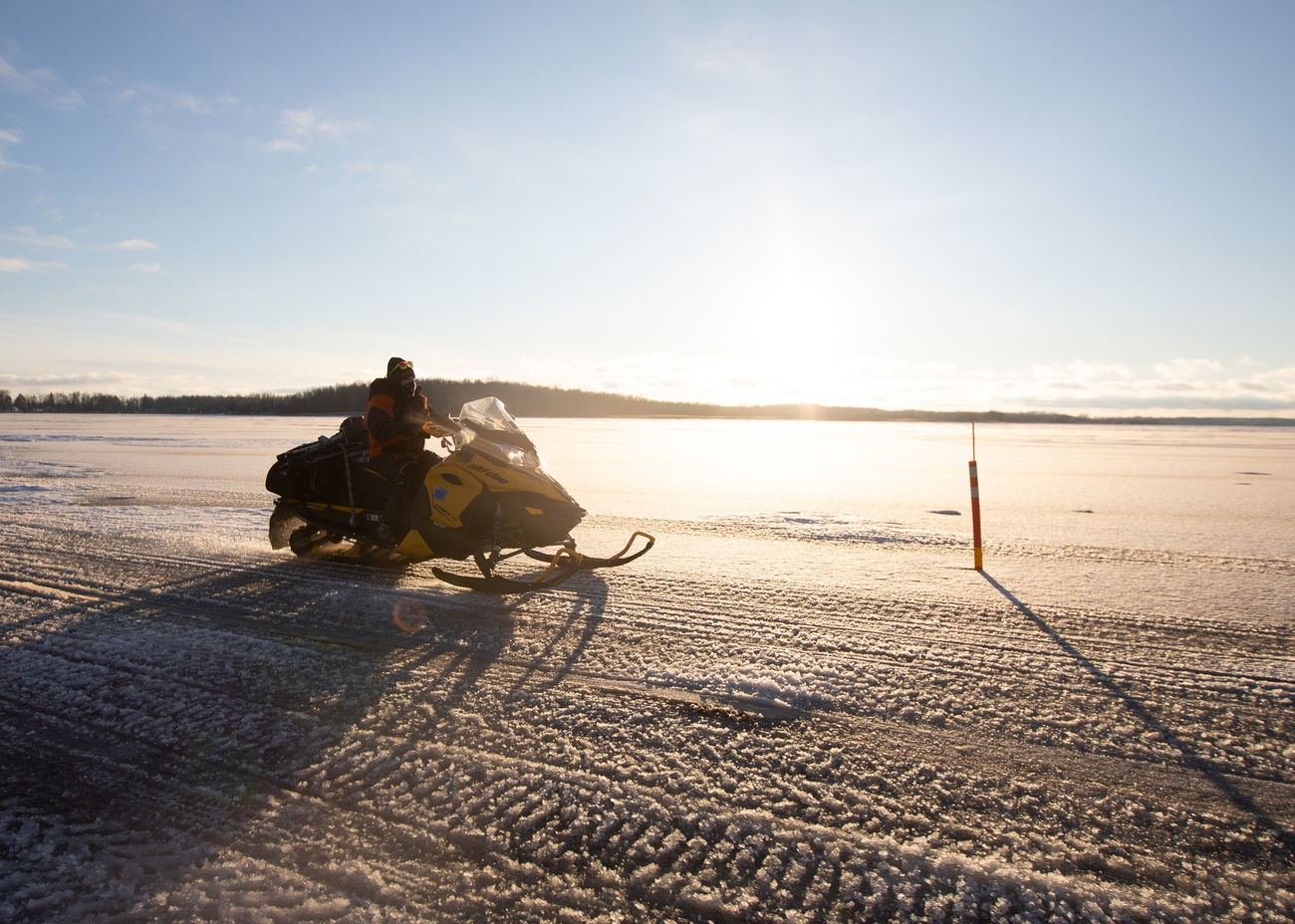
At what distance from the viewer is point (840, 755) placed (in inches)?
115

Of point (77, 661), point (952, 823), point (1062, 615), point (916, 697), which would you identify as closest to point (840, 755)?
point (952, 823)

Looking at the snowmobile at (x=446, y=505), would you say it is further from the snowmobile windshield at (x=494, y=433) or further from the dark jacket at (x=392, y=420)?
the dark jacket at (x=392, y=420)

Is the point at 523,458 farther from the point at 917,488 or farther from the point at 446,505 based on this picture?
the point at 917,488

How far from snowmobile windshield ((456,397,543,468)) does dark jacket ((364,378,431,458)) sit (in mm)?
357

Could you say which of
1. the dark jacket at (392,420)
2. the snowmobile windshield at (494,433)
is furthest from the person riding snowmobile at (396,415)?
the snowmobile windshield at (494,433)

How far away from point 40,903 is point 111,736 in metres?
1.10

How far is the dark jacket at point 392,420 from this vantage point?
19.2ft

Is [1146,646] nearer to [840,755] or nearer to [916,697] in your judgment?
[916,697]

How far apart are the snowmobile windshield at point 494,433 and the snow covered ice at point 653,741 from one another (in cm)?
112

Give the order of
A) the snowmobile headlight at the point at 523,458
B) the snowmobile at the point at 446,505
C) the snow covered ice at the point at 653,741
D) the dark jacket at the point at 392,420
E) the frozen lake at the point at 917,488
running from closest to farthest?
1. the snow covered ice at the point at 653,741
2. the snowmobile at the point at 446,505
3. the snowmobile headlight at the point at 523,458
4. the dark jacket at the point at 392,420
5. the frozen lake at the point at 917,488

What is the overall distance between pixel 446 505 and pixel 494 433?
2.28ft

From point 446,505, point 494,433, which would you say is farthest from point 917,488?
point 446,505

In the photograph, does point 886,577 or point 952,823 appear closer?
point 952,823

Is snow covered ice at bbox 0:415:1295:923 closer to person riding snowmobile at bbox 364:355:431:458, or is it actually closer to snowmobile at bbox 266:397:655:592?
snowmobile at bbox 266:397:655:592
